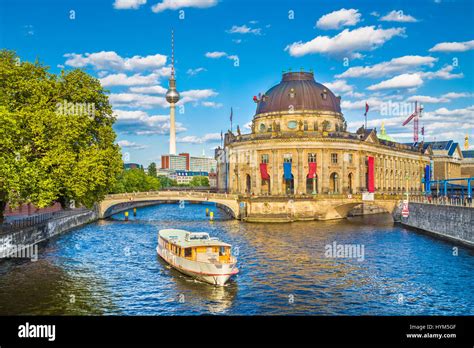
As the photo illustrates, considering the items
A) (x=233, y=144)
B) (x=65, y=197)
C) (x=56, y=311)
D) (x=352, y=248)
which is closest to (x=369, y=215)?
(x=233, y=144)

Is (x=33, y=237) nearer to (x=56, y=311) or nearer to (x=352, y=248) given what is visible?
(x=56, y=311)

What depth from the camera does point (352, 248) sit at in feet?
211

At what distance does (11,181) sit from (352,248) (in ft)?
137

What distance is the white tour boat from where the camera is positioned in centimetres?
4325

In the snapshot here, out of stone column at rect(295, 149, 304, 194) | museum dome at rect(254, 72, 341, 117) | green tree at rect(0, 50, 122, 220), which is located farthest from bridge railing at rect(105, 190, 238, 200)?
green tree at rect(0, 50, 122, 220)

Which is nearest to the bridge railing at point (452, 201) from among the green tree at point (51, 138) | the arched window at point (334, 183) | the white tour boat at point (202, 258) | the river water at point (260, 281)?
the river water at point (260, 281)

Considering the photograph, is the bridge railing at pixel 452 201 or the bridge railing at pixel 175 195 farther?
the bridge railing at pixel 175 195

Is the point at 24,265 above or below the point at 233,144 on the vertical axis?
below

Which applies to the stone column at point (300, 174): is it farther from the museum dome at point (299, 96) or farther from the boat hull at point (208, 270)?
the boat hull at point (208, 270)

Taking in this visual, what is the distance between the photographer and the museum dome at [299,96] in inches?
5103

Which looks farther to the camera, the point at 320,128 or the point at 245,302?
the point at 320,128

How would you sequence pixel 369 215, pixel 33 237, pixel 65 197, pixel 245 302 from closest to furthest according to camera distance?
pixel 245 302 < pixel 65 197 < pixel 33 237 < pixel 369 215

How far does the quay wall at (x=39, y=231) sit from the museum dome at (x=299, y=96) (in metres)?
58.8
